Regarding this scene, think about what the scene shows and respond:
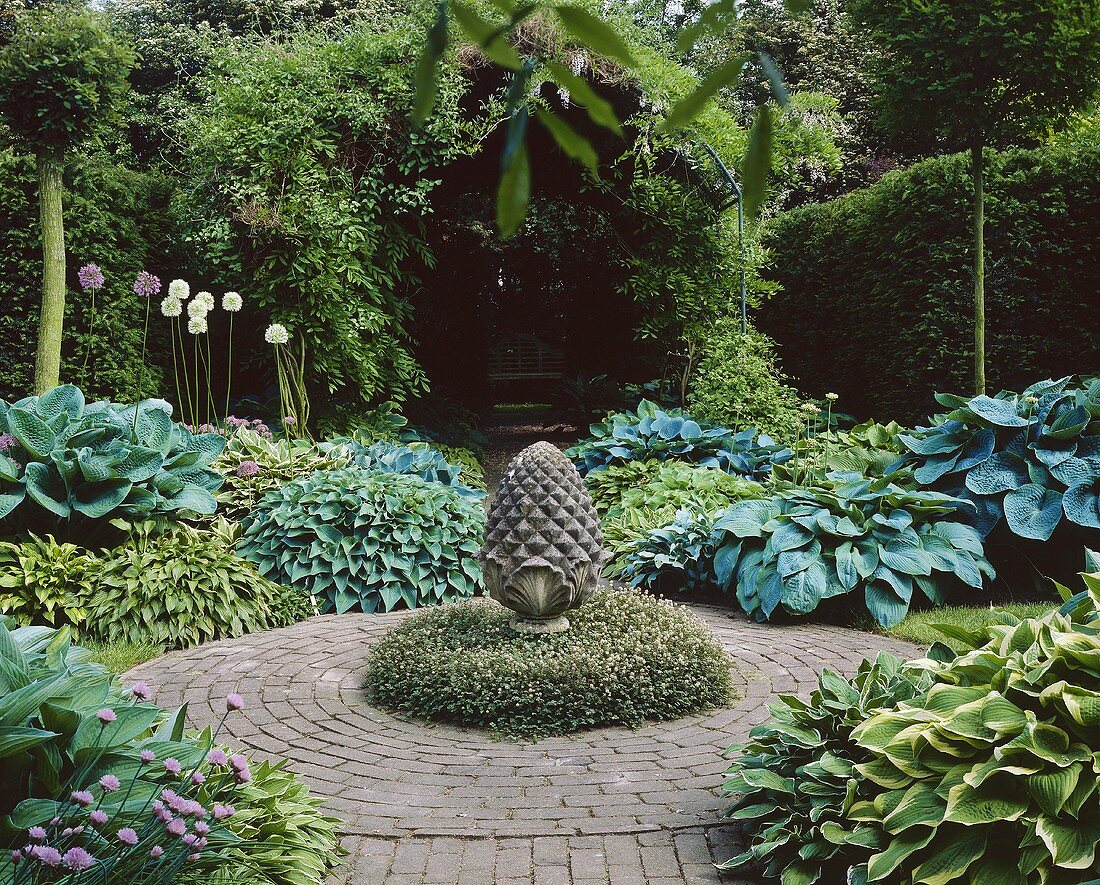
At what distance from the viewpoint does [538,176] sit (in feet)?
35.4

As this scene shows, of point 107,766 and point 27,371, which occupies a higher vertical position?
point 27,371

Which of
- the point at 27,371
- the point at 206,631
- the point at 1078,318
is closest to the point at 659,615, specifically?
the point at 206,631

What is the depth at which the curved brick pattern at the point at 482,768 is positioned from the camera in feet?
9.21

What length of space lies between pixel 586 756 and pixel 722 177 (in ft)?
24.0

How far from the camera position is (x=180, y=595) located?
5.24 metres

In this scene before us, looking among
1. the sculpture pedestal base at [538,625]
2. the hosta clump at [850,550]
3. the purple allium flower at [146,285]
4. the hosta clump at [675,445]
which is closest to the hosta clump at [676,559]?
the hosta clump at [850,550]

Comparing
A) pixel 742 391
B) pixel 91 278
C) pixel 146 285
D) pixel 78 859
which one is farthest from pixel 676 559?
pixel 78 859

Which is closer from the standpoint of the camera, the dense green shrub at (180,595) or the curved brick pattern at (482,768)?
the curved brick pattern at (482,768)

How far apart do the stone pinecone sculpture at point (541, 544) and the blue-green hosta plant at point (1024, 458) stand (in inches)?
112

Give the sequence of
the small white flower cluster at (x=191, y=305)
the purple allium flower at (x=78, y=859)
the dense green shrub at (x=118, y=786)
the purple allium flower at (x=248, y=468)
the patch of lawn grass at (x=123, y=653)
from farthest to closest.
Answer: the purple allium flower at (x=248, y=468)
the small white flower cluster at (x=191, y=305)
the patch of lawn grass at (x=123, y=653)
the dense green shrub at (x=118, y=786)
the purple allium flower at (x=78, y=859)

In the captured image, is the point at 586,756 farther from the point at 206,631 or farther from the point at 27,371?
the point at 27,371

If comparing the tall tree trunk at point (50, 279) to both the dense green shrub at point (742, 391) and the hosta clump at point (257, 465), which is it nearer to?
the hosta clump at point (257, 465)

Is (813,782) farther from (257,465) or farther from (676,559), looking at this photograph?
(257,465)

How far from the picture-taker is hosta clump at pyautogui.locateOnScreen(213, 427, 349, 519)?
22.0 feet
